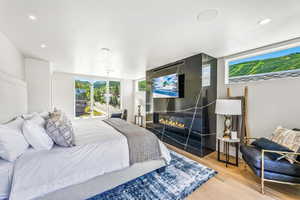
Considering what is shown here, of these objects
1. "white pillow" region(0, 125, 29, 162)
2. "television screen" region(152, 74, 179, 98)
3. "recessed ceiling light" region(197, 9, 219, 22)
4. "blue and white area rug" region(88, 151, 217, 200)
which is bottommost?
"blue and white area rug" region(88, 151, 217, 200)

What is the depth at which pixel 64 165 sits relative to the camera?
1421 mm

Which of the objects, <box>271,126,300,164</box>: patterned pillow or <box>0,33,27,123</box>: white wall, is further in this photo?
<box>0,33,27,123</box>: white wall

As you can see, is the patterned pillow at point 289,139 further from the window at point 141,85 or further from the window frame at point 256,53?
the window at point 141,85

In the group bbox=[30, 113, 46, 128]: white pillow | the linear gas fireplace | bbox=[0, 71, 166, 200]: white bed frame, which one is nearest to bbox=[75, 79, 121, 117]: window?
bbox=[0, 71, 166, 200]: white bed frame

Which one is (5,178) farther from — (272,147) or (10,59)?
(272,147)

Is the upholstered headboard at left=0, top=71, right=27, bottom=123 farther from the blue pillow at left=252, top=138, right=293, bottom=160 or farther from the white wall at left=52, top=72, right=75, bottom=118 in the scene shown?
the blue pillow at left=252, top=138, right=293, bottom=160

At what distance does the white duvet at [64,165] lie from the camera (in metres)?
1.23

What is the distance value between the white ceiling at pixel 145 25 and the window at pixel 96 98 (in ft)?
9.77

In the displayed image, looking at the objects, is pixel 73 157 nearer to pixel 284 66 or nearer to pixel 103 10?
pixel 103 10

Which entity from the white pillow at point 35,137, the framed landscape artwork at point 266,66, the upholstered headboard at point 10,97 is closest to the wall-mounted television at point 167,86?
the framed landscape artwork at point 266,66

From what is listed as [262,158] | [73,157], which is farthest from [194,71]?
[73,157]

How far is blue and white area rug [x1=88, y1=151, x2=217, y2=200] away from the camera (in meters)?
1.68

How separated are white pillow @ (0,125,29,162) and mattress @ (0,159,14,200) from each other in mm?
64

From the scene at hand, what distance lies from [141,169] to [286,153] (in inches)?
81.9
